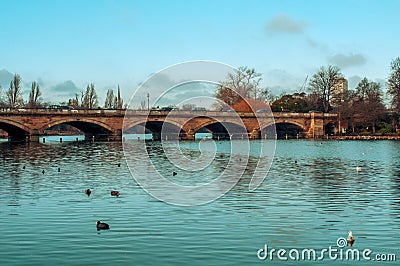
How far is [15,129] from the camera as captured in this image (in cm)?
9838

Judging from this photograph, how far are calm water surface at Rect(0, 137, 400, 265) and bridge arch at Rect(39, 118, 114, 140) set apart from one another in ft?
207

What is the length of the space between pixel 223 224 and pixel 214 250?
3.46 m

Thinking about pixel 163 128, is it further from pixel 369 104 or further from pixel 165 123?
pixel 369 104

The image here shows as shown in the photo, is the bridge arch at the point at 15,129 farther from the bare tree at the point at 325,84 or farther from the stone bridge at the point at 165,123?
the bare tree at the point at 325,84

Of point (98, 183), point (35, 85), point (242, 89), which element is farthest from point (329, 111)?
point (98, 183)

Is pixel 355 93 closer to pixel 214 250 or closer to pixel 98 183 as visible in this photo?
pixel 98 183

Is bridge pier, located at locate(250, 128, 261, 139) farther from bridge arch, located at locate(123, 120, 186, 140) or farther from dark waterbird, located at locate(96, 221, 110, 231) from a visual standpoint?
dark waterbird, located at locate(96, 221, 110, 231)

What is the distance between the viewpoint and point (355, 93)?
132 m

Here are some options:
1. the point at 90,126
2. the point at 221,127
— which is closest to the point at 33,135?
the point at 90,126

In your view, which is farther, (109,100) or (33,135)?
(109,100)

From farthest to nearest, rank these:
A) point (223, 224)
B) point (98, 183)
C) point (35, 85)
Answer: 1. point (35, 85)
2. point (98, 183)
3. point (223, 224)

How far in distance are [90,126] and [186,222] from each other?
88307 mm

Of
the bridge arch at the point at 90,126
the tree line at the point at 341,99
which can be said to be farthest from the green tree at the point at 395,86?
the bridge arch at the point at 90,126

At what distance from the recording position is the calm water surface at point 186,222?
573 inches
